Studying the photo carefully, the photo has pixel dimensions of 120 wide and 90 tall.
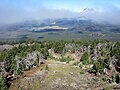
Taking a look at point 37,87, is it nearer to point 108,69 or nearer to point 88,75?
point 88,75

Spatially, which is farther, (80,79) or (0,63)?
(0,63)

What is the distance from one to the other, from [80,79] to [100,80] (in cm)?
965

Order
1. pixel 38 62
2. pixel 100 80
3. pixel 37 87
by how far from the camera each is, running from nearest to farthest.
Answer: pixel 37 87, pixel 100 80, pixel 38 62

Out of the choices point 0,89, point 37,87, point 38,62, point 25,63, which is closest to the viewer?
point 0,89

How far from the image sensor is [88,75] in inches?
6211

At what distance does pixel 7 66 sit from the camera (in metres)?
160


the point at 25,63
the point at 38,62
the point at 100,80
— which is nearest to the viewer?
the point at 100,80

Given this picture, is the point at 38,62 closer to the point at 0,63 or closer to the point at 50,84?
the point at 0,63

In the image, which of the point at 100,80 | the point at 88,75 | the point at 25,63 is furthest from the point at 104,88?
the point at 25,63

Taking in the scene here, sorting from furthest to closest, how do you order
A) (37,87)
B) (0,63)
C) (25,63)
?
(25,63)
(0,63)
(37,87)

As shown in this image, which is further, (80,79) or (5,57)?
(5,57)

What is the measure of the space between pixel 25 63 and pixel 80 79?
3904 cm

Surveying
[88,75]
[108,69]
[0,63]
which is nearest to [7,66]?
[0,63]

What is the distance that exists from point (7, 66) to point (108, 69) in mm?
57180
